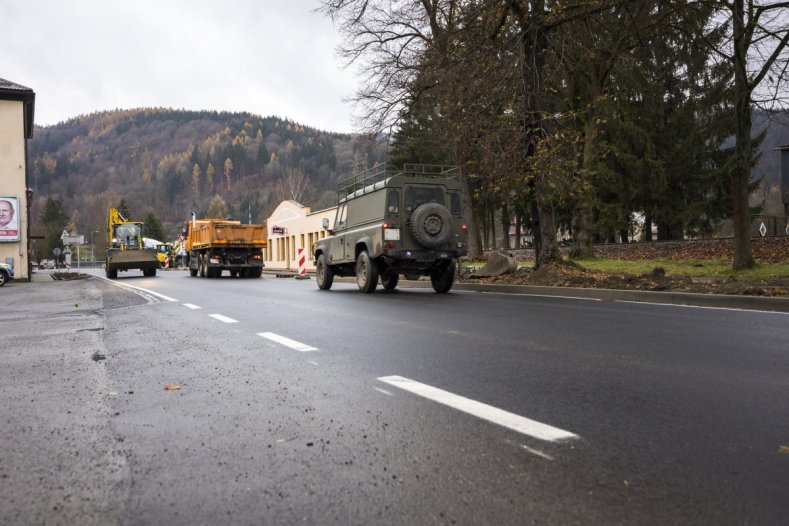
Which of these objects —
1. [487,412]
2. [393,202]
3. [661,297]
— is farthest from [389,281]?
[487,412]

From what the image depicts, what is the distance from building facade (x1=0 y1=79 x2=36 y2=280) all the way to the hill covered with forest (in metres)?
74.7

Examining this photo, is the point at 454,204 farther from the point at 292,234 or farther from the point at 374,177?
the point at 292,234

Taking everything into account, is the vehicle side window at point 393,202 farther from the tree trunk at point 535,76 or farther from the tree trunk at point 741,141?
the tree trunk at point 741,141

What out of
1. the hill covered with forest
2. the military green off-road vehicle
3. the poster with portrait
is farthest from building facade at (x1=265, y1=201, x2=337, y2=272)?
the hill covered with forest

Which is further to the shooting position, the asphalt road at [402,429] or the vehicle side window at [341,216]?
the vehicle side window at [341,216]

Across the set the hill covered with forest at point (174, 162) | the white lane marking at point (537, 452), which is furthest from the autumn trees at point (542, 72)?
the hill covered with forest at point (174, 162)

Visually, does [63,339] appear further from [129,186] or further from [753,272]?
[129,186]

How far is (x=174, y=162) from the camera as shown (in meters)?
155

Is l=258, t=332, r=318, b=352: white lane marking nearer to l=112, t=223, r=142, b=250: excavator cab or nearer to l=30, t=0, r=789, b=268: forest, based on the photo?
l=30, t=0, r=789, b=268: forest

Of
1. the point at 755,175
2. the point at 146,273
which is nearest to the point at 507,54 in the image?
the point at 146,273

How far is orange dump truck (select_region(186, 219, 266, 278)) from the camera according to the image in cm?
3052

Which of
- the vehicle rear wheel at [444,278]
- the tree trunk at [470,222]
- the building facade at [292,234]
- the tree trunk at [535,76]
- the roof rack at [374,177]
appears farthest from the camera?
the building facade at [292,234]

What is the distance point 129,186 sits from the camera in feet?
489

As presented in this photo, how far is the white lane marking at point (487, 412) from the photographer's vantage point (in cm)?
333
